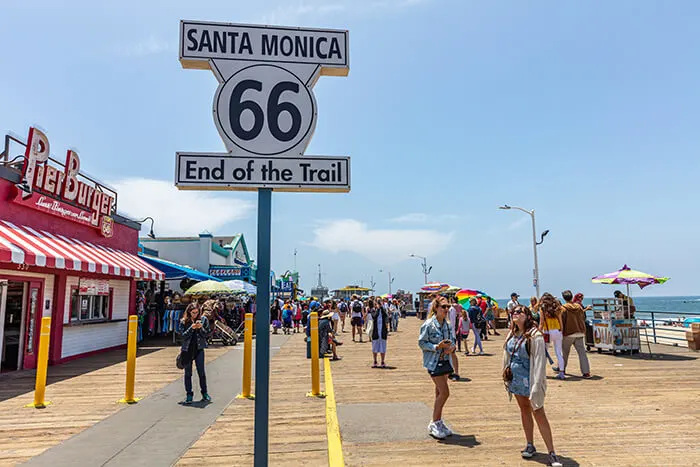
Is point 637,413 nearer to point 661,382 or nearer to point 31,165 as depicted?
point 661,382

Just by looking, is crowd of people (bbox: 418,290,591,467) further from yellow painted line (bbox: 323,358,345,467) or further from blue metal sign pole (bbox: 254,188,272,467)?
blue metal sign pole (bbox: 254,188,272,467)

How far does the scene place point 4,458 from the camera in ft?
16.9

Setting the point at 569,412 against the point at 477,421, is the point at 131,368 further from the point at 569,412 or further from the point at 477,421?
the point at 569,412

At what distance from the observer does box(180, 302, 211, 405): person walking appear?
7836mm

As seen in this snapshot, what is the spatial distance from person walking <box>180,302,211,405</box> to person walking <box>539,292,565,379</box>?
7.36m

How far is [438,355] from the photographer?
5816 millimetres

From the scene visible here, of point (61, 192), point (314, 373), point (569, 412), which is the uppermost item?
point (61, 192)

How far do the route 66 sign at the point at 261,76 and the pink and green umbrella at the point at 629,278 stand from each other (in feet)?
49.0

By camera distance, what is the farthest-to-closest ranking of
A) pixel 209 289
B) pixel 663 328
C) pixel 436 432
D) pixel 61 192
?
pixel 209 289 → pixel 663 328 → pixel 61 192 → pixel 436 432

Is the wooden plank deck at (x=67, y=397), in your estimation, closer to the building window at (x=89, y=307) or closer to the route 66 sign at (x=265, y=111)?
the building window at (x=89, y=307)

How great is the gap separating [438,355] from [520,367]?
1.06m

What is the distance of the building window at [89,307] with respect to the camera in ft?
44.7

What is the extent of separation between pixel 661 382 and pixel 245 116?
413 inches

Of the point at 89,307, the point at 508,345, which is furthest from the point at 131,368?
the point at 89,307
